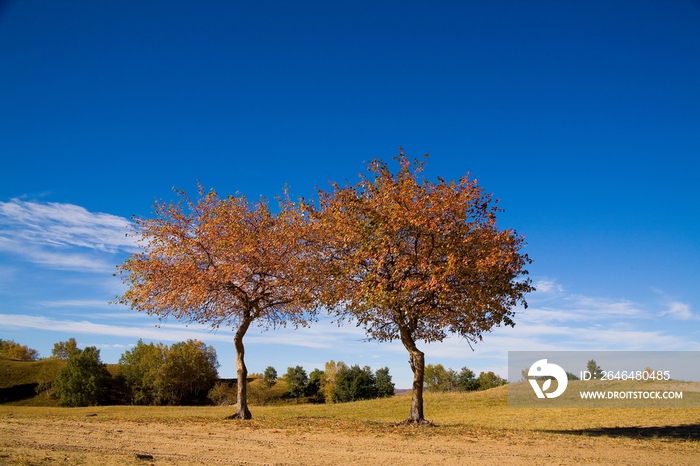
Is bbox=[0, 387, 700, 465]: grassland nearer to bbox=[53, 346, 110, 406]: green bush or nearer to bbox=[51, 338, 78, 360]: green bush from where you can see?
bbox=[53, 346, 110, 406]: green bush

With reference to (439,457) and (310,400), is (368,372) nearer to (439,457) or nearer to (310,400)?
(310,400)

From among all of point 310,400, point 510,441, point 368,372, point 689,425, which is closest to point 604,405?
point 689,425

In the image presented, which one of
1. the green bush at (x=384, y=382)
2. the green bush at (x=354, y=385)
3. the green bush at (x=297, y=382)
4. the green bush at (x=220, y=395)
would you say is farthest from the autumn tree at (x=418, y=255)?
the green bush at (x=297, y=382)

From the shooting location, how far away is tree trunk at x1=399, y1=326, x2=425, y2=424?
23.4 m

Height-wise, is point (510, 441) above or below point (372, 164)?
below

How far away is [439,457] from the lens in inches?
601

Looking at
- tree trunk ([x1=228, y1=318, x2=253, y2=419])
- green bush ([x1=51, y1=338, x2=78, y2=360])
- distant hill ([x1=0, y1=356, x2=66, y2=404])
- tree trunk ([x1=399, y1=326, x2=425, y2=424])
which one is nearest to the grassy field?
tree trunk ([x1=399, y1=326, x2=425, y2=424])

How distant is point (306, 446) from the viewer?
55.6 ft

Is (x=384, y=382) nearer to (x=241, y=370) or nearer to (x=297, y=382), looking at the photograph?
(x=297, y=382)

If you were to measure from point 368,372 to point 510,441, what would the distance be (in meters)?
66.9

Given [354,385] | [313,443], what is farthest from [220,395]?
[313,443]

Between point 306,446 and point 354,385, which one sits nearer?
point 306,446

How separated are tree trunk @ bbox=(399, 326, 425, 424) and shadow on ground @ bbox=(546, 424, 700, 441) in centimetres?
624

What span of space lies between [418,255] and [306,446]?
9.00 m
